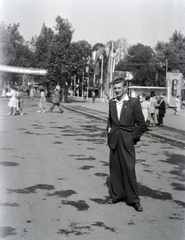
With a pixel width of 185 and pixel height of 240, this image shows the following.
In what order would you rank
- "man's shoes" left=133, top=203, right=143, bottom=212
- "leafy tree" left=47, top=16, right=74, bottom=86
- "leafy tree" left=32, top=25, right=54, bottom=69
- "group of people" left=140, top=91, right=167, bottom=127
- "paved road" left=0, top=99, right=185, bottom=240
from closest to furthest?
1. "paved road" left=0, top=99, right=185, bottom=240
2. "man's shoes" left=133, top=203, right=143, bottom=212
3. "group of people" left=140, top=91, right=167, bottom=127
4. "leafy tree" left=47, top=16, right=74, bottom=86
5. "leafy tree" left=32, top=25, right=54, bottom=69

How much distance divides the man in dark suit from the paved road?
0.33 meters

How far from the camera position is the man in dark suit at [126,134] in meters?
5.10

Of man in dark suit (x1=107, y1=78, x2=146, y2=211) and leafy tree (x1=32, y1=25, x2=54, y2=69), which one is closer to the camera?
Result: man in dark suit (x1=107, y1=78, x2=146, y2=211)

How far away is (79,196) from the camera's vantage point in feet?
18.4

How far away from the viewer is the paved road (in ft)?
13.8

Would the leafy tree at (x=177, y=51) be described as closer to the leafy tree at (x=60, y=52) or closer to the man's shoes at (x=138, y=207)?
the leafy tree at (x=60, y=52)

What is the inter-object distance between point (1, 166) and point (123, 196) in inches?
125

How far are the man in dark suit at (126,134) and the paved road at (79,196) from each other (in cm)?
33

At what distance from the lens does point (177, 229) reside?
4.38 metres

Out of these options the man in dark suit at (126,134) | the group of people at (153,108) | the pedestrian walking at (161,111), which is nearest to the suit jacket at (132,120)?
the man in dark suit at (126,134)

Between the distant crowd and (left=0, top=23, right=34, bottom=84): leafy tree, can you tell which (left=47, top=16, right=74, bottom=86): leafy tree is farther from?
the distant crowd

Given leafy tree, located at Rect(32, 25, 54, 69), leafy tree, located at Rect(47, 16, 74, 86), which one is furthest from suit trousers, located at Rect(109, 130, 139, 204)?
leafy tree, located at Rect(32, 25, 54, 69)

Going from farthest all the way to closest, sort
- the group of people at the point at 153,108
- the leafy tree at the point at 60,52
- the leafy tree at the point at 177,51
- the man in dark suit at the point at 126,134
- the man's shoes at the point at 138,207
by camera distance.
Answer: the leafy tree at the point at 177,51
the leafy tree at the point at 60,52
the group of people at the point at 153,108
the man in dark suit at the point at 126,134
the man's shoes at the point at 138,207

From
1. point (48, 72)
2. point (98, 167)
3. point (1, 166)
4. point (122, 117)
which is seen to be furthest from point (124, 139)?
point (48, 72)
